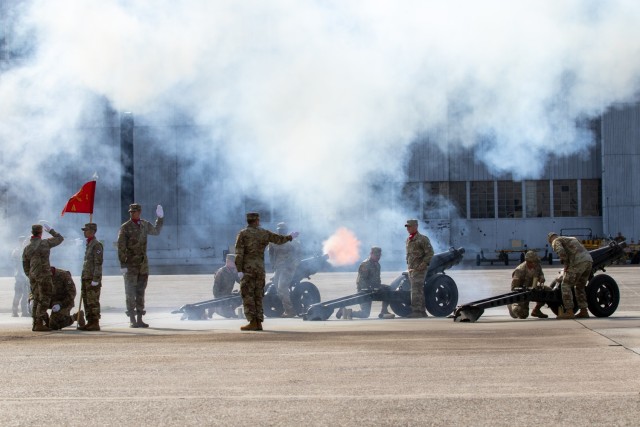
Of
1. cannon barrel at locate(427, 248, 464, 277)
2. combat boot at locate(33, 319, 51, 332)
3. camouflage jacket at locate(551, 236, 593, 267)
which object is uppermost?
camouflage jacket at locate(551, 236, 593, 267)

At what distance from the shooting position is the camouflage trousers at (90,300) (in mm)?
15484

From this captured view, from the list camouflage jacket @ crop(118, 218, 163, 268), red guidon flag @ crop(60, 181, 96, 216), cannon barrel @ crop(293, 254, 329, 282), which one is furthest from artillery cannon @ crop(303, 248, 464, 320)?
red guidon flag @ crop(60, 181, 96, 216)

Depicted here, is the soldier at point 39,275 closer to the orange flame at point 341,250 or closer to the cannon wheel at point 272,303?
the cannon wheel at point 272,303

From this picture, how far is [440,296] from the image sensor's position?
18297 mm

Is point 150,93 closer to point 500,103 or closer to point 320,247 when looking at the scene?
point 320,247

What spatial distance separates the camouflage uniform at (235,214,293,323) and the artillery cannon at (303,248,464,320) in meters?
2.45

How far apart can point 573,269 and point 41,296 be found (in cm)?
825

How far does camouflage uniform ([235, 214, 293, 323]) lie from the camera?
14898 mm

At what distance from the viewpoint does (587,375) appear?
902 centimetres

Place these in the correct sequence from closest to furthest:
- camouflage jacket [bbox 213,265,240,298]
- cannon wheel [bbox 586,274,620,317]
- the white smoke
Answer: cannon wheel [bbox 586,274,620,317]
camouflage jacket [bbox 213,265,240,298]
the white smoke

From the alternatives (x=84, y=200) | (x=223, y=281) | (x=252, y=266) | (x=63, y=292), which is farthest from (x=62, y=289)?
(x=223, y=281)

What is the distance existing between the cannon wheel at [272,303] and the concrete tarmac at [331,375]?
11.6 feet

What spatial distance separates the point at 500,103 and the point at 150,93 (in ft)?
38.4

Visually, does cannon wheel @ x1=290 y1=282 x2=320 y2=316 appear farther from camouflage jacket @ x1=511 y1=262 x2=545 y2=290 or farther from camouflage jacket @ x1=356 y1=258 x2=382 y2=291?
camouflage jacket @ x1=511 y1=262 x2=545 y2=290
